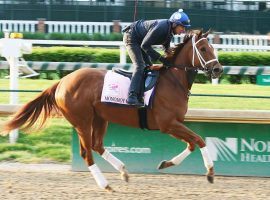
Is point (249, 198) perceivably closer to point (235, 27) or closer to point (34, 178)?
point (34, 178)

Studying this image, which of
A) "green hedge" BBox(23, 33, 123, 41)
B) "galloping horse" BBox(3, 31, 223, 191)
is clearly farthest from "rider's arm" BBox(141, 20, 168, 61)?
"green hedge" BBox(23, 33, 123, 41)

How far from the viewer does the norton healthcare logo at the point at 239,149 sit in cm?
877

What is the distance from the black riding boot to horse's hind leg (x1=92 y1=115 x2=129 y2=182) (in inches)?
26.9

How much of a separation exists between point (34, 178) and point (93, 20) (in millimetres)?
15257

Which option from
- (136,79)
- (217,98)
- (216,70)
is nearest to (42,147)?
(136,79)

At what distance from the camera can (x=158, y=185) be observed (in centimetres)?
816

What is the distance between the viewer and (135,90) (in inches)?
312

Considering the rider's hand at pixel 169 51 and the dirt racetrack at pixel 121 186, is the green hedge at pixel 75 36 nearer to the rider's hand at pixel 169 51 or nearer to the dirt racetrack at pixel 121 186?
the dirt racetrack at pixel 121 186

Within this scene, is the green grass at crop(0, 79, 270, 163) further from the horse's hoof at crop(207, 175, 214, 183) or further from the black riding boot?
the horse's hoof at crop(207, 175, 214, 183)

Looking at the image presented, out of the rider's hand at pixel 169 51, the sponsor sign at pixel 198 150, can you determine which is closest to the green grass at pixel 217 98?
the sponsor sign at pixel 198 150

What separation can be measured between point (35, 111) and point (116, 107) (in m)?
1.08

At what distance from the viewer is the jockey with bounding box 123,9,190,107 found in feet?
25.7

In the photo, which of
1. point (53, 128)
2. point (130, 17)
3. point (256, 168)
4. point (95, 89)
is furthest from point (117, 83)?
point (130, 17)

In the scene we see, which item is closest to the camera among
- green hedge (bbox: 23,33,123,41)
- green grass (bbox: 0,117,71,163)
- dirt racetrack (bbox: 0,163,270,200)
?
dirt racetrack (bbox: 0,163,270,200)
